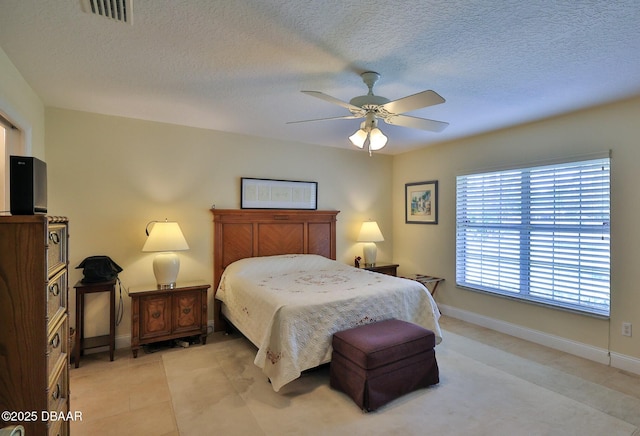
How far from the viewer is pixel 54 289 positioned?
1.59 metres

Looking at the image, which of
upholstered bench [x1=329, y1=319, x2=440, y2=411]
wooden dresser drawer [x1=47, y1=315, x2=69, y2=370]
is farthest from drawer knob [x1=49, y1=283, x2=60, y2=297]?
upholstered bench [x1=329, y1=319, x2=440, y2=411]

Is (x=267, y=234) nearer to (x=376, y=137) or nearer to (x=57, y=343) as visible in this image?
(x=376, y=137)

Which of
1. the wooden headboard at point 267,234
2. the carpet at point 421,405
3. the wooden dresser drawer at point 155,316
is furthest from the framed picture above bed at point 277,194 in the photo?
the carpet at point 421,405

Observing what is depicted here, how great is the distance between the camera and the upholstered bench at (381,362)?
7.48 ft

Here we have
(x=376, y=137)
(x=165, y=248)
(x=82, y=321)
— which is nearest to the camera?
(x=376, y=137)

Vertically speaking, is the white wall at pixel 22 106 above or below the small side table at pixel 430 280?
above

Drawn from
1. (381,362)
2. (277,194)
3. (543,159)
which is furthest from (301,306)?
(543,159)

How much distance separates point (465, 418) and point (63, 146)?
13.7 ft

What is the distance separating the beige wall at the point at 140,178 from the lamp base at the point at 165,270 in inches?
12.0

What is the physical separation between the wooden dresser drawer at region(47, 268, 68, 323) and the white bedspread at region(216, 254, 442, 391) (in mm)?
1287

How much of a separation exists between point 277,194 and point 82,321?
2.48m

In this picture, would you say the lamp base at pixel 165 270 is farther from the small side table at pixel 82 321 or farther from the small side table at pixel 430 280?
the small side table at pixel 430 280

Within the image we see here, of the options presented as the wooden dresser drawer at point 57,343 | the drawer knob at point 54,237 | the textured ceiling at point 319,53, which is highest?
the textured ceiling at point 319,53

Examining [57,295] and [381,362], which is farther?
[381,362]
